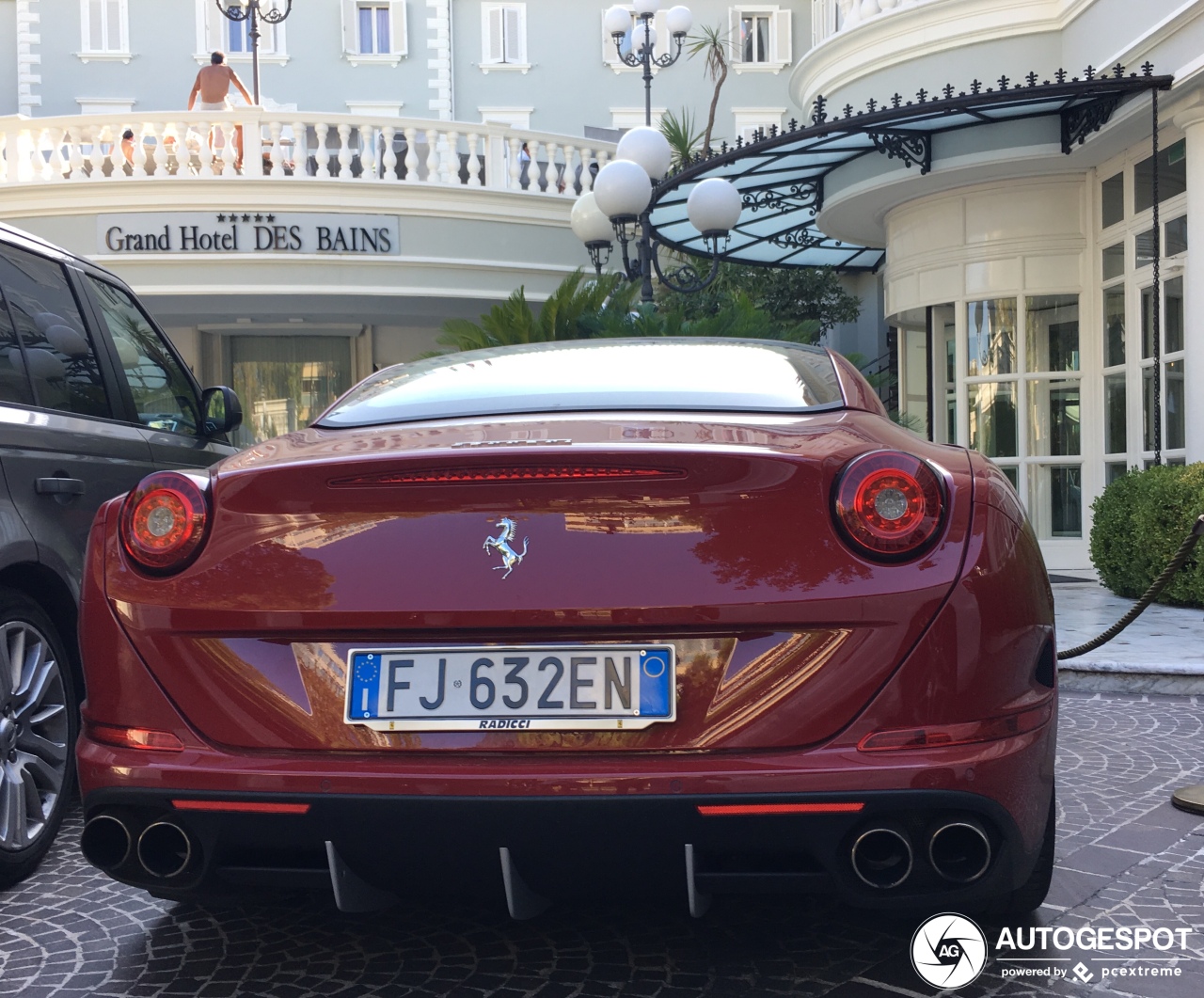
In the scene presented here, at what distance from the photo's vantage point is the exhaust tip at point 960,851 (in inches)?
89.5

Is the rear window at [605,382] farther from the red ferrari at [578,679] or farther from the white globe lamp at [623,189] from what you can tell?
the white globe lamp at [623,189]

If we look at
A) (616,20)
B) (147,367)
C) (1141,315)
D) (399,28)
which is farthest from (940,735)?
(399,28)

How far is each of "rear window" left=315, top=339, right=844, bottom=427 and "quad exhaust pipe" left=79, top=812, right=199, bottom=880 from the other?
0.98m

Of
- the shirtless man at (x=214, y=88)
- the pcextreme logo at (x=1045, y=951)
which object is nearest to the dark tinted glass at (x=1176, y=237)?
the pcextreme logo at (x=1045, y=951)

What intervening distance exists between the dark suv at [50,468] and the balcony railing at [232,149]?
13.9m

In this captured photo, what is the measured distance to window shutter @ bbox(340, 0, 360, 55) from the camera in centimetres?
3159

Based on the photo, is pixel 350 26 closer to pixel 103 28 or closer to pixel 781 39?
pixel 103 28

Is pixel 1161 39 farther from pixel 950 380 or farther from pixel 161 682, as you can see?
pixel 161 682

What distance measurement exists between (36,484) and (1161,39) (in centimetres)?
922

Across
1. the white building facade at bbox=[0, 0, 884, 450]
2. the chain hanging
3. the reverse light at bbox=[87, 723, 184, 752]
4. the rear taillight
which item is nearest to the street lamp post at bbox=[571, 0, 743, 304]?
the chain hanging

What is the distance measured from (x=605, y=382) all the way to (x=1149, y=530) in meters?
7.50

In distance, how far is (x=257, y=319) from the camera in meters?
22.5

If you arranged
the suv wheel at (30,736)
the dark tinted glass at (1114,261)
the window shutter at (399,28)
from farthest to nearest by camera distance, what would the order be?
the window shutter at (399,28) < the dark tinted glass at (1114,261) < the suv wheel at (30,736)

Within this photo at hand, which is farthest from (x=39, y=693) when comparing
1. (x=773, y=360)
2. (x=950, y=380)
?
(x=950, y=380)
